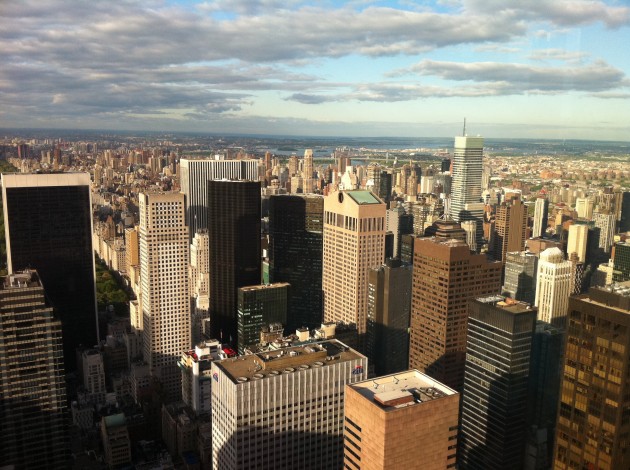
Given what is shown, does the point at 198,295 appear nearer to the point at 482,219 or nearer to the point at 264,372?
the point at 482,219

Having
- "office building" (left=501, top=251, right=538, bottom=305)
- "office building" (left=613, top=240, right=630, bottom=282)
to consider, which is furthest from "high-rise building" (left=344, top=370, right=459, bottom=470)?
"office building" (left=501, top=251, right=538, bottom=305)

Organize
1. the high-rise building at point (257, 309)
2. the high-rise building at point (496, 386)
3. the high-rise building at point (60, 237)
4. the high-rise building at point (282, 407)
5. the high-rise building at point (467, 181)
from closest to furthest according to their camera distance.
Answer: the high-rise building at point (282, 407) < the high-rise building at point (496, 386) < the high-rise building at point (467, 181) < the high-rise building at point (60, 237) < the high-rise building at point (257, 309)

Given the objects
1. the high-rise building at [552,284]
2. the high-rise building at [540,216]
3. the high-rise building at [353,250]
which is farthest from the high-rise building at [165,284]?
the high-rise building at [552,284]

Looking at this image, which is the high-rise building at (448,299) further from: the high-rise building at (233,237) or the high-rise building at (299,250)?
the high-rise building at (233,237)

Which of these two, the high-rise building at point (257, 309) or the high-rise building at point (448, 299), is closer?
the high-rise building at point (448, 299)

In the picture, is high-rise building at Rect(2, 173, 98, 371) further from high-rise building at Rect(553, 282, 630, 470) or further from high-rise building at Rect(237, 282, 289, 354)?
high-rise building at Rect(553, 282, 630, 470)

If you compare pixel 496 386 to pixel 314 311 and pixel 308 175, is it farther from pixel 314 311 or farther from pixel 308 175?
pixel 308 175
